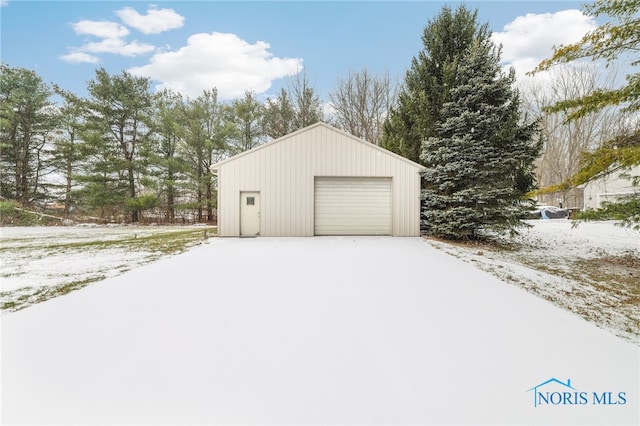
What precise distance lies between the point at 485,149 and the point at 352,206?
13.9 ft

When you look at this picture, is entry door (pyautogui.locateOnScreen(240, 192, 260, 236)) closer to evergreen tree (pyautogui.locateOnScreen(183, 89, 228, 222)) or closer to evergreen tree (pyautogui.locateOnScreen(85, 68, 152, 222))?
evergreen tree (pyautogui.locateOnScreen(183, 89, 228, 222))

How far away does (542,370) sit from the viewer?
1.89 meters

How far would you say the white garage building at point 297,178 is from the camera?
9266 millimetres

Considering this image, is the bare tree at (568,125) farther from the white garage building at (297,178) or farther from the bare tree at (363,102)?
the white garage building at (297,178)

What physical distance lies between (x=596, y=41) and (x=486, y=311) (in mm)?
5466

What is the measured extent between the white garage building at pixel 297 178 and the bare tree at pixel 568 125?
1606cm

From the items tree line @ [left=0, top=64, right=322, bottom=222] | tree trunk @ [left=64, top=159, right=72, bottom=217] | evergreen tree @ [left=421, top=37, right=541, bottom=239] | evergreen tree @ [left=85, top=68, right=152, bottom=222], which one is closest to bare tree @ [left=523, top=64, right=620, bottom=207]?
evergreen tree @ [left=421, top=37, right=541, bottom=239]

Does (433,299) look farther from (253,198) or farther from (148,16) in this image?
(148,16)

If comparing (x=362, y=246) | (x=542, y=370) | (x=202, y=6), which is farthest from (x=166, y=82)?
(x=542, y=370)

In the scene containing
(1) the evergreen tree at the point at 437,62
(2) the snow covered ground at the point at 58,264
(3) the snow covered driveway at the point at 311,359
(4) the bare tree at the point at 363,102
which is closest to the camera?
(3) the snow covered driveway at the point at 311,359

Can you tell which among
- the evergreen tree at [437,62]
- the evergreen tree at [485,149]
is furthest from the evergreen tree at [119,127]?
the evergreen tree at [485,149]

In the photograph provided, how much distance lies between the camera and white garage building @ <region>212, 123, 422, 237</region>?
9266 mm

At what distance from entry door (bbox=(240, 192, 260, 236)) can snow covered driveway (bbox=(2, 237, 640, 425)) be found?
5632 mm

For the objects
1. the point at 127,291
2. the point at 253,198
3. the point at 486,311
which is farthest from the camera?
the point at 253,198
